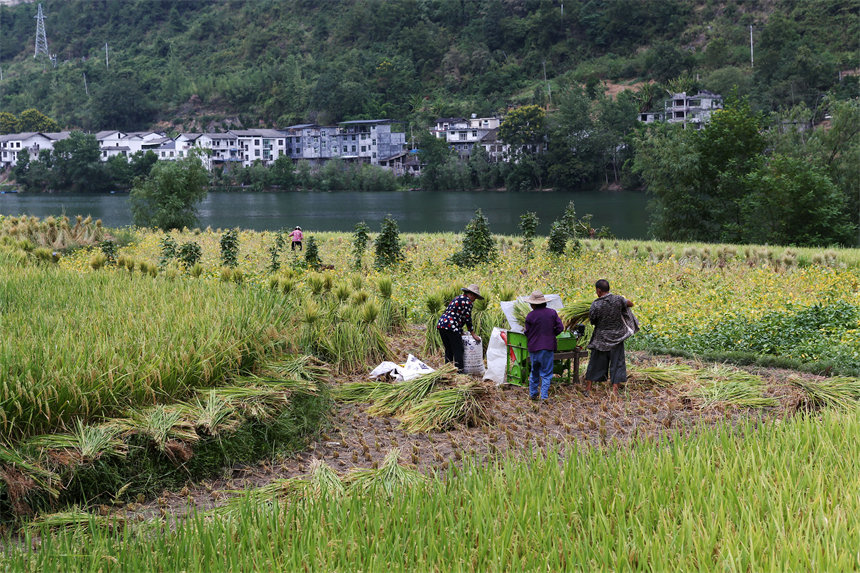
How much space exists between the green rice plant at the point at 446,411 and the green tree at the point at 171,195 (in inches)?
1415

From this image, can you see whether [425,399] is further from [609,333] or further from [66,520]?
→ [66,520]

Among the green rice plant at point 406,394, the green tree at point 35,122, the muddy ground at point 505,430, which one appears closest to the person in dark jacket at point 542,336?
the muddy ground at point 505,430

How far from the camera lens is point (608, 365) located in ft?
34.9

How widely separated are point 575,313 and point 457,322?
169 centimetres

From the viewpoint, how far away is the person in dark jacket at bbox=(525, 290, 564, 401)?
32.7 feet

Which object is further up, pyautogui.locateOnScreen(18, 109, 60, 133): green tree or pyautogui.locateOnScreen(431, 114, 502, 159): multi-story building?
pyautogui.locateOnScreen(18, 109, 60, 133): green tree

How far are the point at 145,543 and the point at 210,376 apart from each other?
405 centimetres

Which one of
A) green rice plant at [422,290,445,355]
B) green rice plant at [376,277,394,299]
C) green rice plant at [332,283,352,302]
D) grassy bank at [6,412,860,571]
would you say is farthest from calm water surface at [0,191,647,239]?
grassy bank at [6,412,860,571]

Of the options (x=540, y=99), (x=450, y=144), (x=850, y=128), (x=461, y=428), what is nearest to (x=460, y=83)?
(x=540, y=99)

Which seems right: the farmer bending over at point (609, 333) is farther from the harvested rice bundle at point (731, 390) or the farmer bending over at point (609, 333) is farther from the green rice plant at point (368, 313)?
the green rice plant at point (368, 313)

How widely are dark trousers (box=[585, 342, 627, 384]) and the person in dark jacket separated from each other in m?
0.83

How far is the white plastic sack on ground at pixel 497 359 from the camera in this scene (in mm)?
10980

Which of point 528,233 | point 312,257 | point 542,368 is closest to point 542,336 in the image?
point 542,368

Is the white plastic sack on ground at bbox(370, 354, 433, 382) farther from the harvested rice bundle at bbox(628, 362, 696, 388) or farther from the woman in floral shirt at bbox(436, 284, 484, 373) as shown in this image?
the harvested rice bundle at bbox(628, 362, 696, 388)
